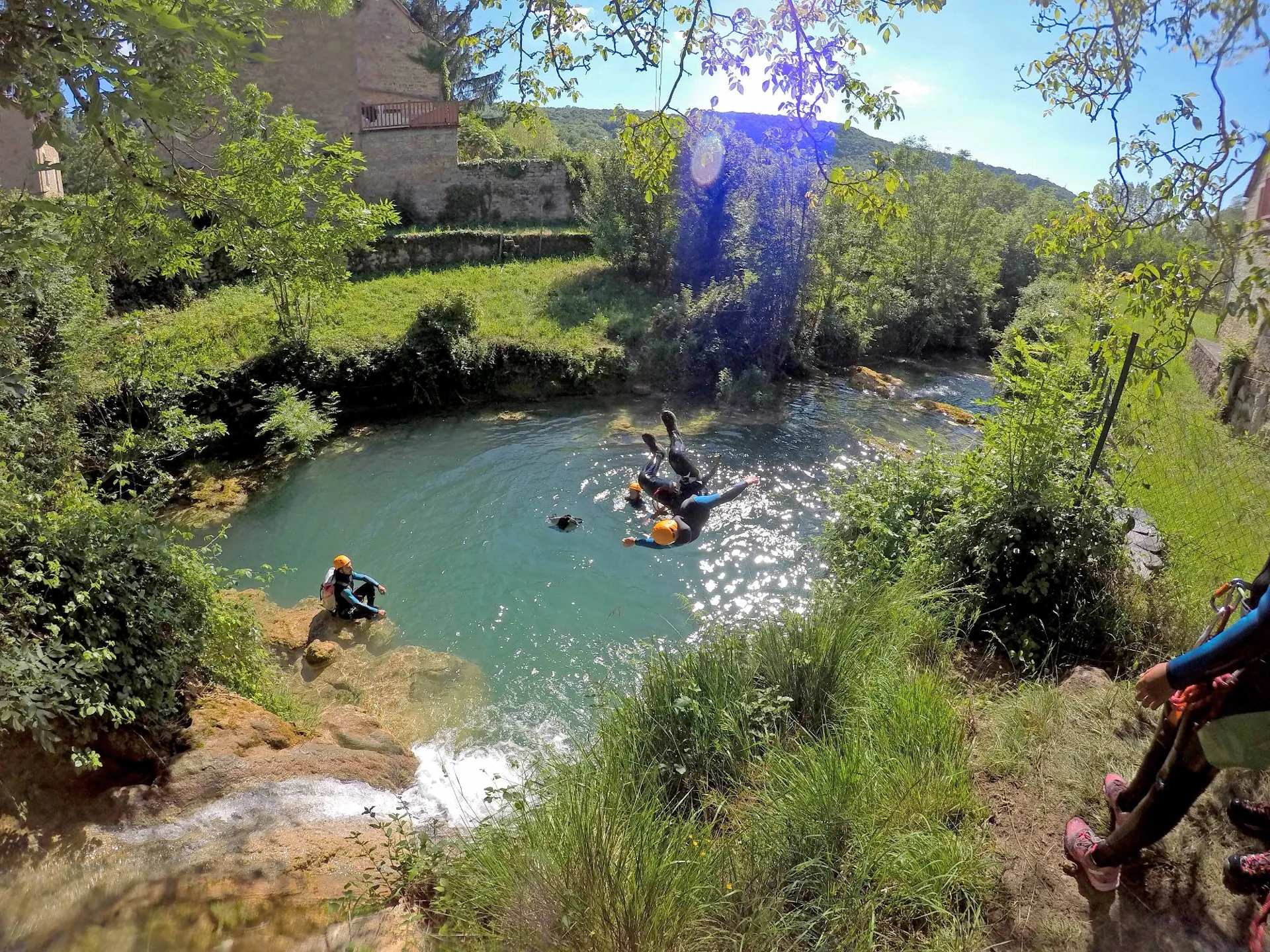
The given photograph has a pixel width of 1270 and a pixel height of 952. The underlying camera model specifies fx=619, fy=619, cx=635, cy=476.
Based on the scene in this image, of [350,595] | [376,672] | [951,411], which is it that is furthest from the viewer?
[951,411]

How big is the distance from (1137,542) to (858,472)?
2772 millimetres

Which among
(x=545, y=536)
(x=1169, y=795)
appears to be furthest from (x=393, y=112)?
(x=1169, y=795)

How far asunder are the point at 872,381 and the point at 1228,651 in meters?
17.6

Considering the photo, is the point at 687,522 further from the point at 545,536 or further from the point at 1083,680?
the point at 1083,680

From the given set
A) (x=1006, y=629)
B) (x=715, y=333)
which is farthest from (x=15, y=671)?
(x=715, y=333)

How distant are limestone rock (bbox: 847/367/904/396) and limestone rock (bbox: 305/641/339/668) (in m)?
15.7

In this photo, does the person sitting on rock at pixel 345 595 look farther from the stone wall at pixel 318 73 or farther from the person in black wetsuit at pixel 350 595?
the stone wall at pixel 318 73

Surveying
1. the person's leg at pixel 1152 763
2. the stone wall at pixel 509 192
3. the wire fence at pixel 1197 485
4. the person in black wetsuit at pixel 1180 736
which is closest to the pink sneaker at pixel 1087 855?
the person in black wetsuit at pixel 1180 736

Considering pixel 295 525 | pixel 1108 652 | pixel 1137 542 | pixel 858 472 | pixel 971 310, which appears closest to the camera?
pixel 1108 652

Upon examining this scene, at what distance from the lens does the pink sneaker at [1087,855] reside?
2.82m

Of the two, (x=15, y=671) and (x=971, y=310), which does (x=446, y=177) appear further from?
(x=15, y=671)

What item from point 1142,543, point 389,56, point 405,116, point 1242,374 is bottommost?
point 1142,543

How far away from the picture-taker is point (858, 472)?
7.65 meters

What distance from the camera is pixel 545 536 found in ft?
33.4
